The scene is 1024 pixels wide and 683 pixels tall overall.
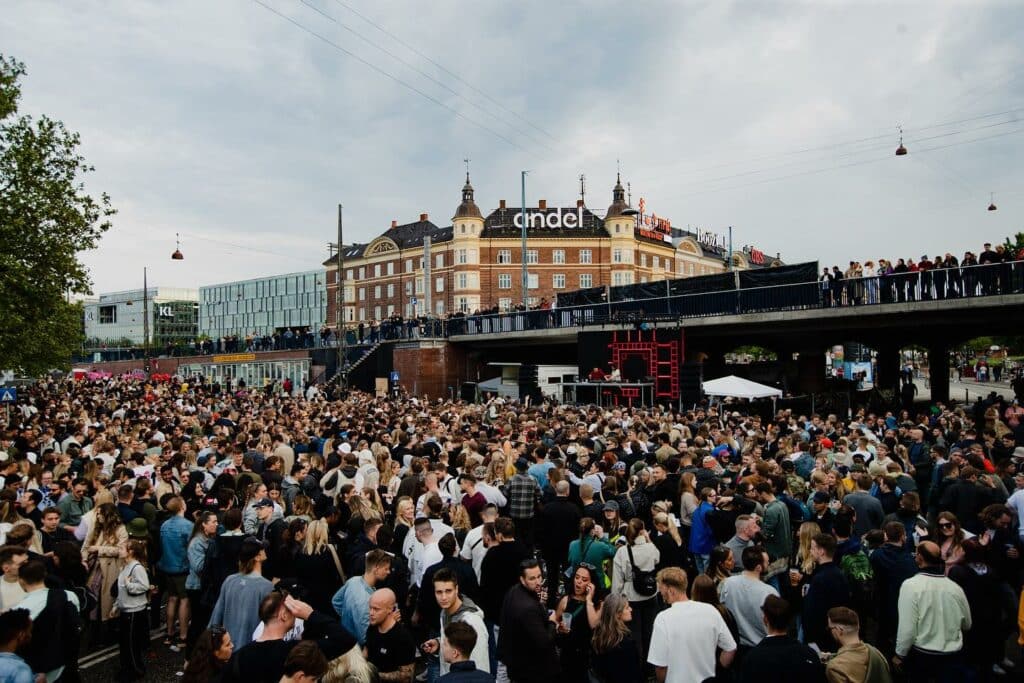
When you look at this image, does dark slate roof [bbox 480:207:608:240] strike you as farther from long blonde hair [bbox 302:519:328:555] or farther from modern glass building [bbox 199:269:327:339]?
long blonde hair [bbox 302:519:328:555]

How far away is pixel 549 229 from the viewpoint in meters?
71.8

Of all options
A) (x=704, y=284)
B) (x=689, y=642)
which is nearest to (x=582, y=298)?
(x=704, y=284)

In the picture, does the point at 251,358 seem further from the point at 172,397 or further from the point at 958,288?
the point at 958,288

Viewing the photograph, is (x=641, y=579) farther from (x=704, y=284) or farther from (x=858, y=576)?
(x=704, y=284)

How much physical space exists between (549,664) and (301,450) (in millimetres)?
9257

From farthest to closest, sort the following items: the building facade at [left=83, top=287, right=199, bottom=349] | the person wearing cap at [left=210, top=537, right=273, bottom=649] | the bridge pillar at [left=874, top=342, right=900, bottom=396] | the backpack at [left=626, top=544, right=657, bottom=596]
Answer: the building facade at [left=83, top=287, right=199, bottom=349]
the bridge pillar at [left=874, top=342, right=900, bottom=396]
the backpack at [left=626, top=544, right=657, bottom=596]
the person wearing cap at [left=210, top=537, right=273, bottom=649]

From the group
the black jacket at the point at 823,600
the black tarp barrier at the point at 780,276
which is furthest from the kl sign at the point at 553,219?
the black jacket at the point at 823,600

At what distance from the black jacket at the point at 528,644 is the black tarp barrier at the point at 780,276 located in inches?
758

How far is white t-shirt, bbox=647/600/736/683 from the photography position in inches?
171

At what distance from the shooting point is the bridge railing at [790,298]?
17891 mm

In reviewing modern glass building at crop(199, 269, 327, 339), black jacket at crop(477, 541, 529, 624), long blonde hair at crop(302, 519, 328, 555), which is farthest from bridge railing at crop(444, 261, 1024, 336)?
modern glass building at crop(199, 269, 327, 339)

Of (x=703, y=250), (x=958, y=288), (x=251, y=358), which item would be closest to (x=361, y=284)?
(x=251, y=358)

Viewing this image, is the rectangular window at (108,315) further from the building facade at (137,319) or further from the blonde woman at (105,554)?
the blonde woman at (105,554)

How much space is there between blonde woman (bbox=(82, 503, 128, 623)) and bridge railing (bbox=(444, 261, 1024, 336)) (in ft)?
65.3
